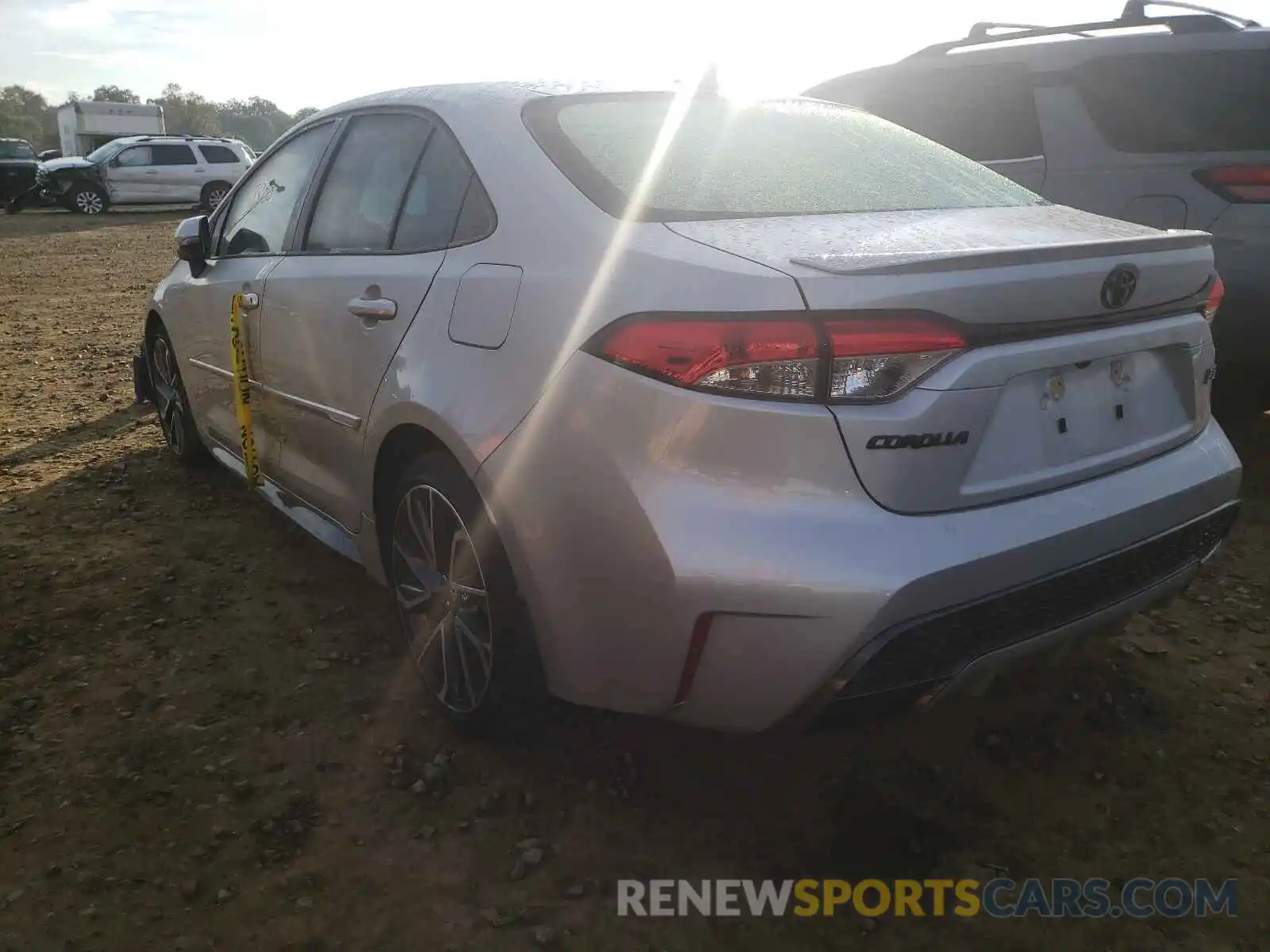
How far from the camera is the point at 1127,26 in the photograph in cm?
491

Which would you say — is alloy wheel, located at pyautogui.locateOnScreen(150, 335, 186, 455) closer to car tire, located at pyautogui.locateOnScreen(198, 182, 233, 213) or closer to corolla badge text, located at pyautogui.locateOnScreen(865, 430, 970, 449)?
corolla badge text, located at pyautogui.locateOnScreen(865, 430, 970, 449)

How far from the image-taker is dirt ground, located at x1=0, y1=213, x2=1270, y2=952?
203 centimetres

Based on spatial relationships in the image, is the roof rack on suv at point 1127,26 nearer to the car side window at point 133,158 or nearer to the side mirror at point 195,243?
the side mirror at point 195,243

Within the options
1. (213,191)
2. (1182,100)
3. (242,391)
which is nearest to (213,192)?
(213,191)

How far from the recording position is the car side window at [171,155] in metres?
22.8

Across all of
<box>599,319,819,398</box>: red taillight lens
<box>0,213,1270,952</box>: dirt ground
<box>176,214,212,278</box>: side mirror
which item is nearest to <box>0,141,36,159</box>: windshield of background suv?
<box>176,214,212,278</box>: side mirror

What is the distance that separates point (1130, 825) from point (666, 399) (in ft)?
4.88

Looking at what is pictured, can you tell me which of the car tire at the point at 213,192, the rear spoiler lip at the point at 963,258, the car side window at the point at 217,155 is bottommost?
the car tire at the point at 213,192

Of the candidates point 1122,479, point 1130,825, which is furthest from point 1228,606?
point 1122,479

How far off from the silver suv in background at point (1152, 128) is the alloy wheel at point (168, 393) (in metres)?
4.02

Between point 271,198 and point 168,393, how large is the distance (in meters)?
1.70

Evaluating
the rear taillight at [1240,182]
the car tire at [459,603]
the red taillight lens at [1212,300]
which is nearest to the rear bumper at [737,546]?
the car tire at [459,603]

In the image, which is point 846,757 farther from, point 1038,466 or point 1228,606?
point 1228,606

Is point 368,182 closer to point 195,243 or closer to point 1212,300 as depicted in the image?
point 195,243
